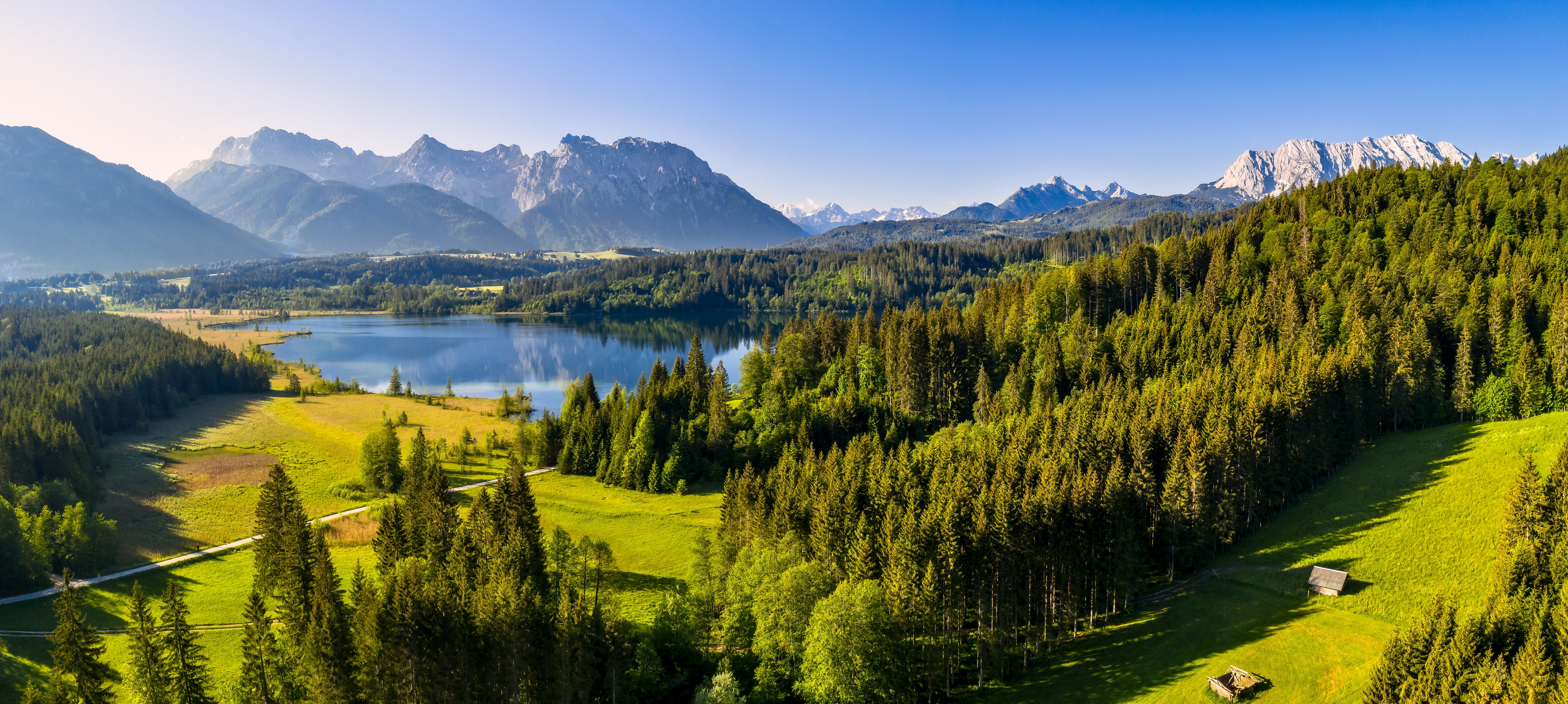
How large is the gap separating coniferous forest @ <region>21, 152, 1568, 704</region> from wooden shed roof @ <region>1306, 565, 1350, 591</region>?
8176mm

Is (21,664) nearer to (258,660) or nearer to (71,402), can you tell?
(258,660)

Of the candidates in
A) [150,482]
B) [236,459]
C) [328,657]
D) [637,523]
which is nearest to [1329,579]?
[637,523]

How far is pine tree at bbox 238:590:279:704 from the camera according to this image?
31.2 m

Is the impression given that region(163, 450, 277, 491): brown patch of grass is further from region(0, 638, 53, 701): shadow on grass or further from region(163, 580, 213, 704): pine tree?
region(163, 580, 213, 704): pine tree

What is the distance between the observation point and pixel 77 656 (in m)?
28.2

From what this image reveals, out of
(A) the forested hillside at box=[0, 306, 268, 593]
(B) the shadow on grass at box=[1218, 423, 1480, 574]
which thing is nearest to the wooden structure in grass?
(B) the shadow on grass at box=[1218, 423, 1480, 574]

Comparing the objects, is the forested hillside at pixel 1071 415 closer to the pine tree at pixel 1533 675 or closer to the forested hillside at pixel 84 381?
the pine tree at pixel 1533 675

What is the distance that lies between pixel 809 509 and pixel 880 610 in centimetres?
1407

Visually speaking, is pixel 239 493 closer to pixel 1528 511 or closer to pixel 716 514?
pixel 716 514

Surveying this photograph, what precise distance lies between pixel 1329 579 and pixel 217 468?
368 feet

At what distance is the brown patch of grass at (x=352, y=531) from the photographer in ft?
203

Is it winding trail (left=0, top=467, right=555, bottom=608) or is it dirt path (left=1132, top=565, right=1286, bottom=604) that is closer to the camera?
winding trail (left=0, top=467, right=555, bottom=608)

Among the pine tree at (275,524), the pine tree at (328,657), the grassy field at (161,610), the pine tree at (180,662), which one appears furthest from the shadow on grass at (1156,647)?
the grassy field at (161,610)

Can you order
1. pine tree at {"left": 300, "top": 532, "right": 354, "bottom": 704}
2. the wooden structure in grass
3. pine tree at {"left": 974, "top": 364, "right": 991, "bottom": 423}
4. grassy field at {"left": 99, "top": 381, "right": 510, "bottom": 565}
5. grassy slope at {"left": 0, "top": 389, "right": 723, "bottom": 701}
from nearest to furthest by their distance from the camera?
1. pine tree at {"left": 300, "top": 532, "right": 354, "bottom": 704}
2. the wooden structure in grass
3. grassy slope at {"left": 0, "top": 389, "right": 723, "bottom": 701}
4. grassy field at {"left": 99, "top": 381, "right": 510, "bottom": 565}
5. pine tree at {"left": 974, "top": 364, "right": 991, "bottom": 423}
